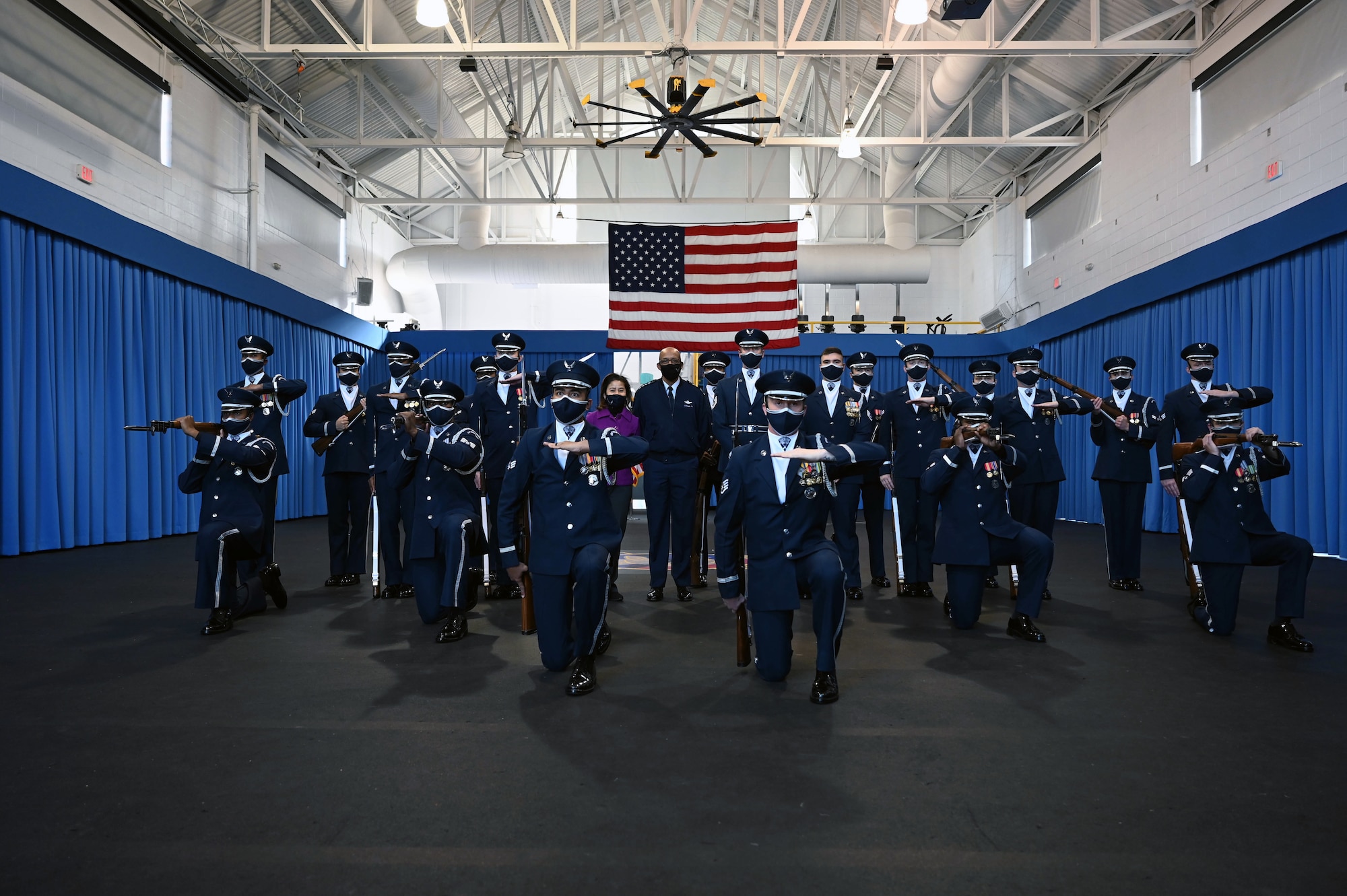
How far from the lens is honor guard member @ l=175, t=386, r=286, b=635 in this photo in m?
4.62

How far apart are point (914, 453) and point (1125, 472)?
4.95 feet

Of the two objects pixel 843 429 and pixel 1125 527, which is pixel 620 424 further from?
pixel 1125 527

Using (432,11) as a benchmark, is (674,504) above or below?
below

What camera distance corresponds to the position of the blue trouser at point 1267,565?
415 cm

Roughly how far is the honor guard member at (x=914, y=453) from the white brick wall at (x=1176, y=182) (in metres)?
4.77

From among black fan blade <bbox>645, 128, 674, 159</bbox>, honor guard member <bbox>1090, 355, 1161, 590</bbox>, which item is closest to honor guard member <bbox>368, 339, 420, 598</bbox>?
black fan blade <bbox>645, 128, 674, 159</bbox>

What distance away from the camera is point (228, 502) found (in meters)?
4.85

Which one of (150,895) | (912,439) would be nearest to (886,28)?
(912,439)

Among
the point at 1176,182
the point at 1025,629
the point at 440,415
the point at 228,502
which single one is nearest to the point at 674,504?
the point at 440,415

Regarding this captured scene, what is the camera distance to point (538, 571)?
12.3ft

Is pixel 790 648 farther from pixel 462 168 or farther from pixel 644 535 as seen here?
pixel 462 168

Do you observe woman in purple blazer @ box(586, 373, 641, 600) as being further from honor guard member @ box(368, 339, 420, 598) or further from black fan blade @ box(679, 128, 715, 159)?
black fan blade @ box(679, 128, 715, 159)

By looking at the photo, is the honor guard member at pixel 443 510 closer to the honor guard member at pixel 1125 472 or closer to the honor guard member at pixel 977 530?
the honor guard member at pixel 977 530

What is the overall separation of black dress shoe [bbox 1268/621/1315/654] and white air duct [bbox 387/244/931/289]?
12.4 m
